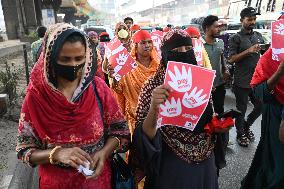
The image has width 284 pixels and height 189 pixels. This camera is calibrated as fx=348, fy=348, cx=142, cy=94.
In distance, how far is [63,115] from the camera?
1.79m

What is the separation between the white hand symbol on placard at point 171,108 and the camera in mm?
1959

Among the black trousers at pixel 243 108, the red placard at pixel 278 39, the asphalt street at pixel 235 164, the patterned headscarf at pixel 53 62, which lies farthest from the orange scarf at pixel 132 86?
the patterned headscarf at pixel 53 62

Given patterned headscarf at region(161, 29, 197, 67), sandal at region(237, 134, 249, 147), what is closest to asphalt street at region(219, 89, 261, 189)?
sandal at region(237, 134, 249, 147)

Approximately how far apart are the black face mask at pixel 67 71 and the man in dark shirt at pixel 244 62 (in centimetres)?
344

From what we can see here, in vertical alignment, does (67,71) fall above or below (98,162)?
above

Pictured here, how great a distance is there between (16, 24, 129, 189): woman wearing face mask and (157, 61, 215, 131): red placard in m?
0.39

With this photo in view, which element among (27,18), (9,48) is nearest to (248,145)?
(9,48)

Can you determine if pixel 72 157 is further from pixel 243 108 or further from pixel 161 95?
pixel 243 108

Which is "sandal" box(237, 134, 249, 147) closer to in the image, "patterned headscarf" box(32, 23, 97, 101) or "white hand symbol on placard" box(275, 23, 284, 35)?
"white hand symbol on placard" box(275, 23, 284, 35)

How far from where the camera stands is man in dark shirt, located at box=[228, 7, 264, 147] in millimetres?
4816

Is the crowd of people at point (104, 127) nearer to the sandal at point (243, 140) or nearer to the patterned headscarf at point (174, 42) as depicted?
the patterned headscarf at point (174, 42)

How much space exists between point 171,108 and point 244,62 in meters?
3.27

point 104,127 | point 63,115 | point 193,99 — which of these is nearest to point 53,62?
point 63,115

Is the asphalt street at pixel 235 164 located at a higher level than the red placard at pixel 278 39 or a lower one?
lower
